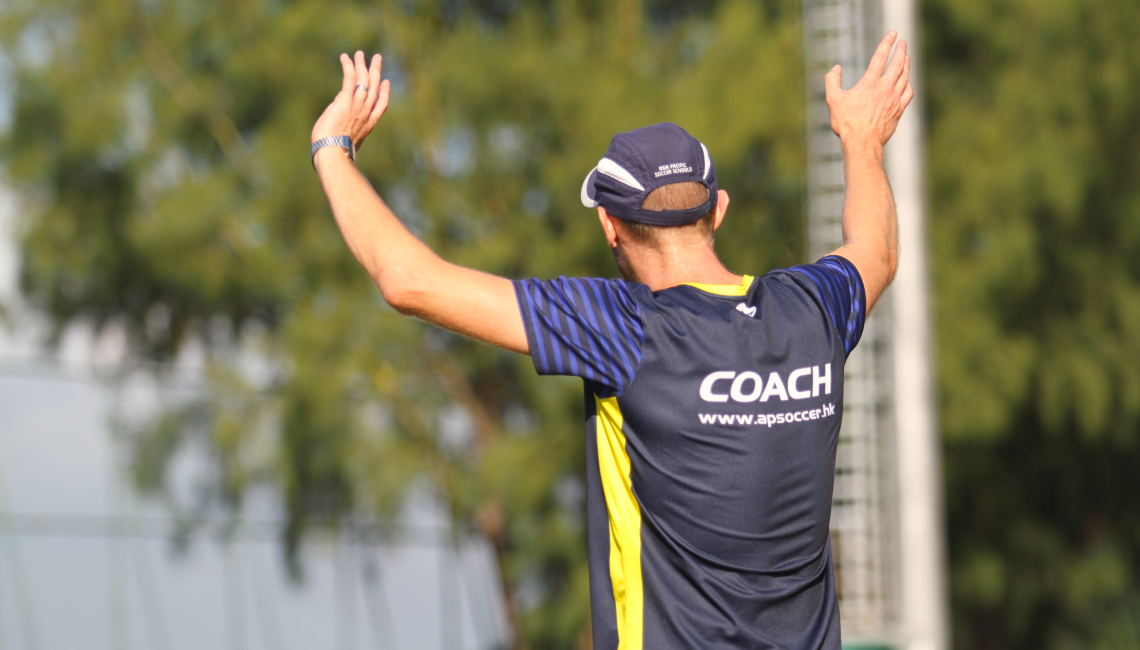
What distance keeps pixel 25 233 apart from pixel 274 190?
7.33 feet

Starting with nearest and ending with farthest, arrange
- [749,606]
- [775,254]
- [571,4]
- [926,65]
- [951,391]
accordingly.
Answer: [749,606] < [775,254] < [951,391] < [571,4] < [926,65]

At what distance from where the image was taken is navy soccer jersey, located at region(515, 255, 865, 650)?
1888 mm

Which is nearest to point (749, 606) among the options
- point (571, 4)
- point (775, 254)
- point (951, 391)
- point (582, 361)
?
point (582, 361)

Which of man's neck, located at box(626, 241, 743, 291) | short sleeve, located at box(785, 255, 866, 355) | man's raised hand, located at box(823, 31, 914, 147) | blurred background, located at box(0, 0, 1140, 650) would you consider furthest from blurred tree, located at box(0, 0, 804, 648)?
man's neck, located at box(626, 241, 743, 291)

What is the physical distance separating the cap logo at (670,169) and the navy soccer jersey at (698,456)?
0.62ft

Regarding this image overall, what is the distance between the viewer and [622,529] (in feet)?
6.39

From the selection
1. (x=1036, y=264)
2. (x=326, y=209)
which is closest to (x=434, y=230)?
(x=326, y=209)

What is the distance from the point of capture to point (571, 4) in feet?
37.0

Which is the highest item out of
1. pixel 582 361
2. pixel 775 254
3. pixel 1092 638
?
pixel 775 254

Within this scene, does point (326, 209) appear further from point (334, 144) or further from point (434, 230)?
point (334, 144)

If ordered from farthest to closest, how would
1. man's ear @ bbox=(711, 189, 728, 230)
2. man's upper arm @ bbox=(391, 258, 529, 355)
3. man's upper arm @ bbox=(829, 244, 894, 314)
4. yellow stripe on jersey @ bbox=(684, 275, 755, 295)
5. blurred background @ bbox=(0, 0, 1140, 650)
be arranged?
blurred background @ bbox=(0, 0, 1140, 650), man's upper arm @ bbox=(829, 244, 894, 314), man's ear @ bbox=(711, 189, 728, 230), yellow stripe on jersey @ bbox=(684, 275, 755, 295), man's upper arm @ bbox=(391, 258, 529, 355)

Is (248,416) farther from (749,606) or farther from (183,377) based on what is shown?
(749,606)

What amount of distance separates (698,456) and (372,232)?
62cm

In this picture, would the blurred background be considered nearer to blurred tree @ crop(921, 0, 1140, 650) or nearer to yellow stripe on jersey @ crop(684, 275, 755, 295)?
blurred tree @ crop(921, 0, 1140, 650)
